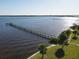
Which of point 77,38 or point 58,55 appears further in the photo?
point 77,38

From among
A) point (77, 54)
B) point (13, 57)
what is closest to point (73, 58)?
point (77, 54)

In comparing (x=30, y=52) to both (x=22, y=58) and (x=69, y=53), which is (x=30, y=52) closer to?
(x=22, y=58)

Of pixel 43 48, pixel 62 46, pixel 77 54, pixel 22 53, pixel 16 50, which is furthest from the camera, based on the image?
pixel 16 50

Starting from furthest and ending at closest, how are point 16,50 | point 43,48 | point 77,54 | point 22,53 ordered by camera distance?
1. point 16,50
2. point 22,53
3. point 77,54
4. point 43,48

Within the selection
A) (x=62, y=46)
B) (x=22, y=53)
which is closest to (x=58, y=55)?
(x=62, y=46)

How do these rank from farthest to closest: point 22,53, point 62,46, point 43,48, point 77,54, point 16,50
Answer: point 16,50, point 22,53, point 62,46, point 77,54, point 43,48

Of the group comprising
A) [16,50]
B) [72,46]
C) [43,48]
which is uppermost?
[43,48]

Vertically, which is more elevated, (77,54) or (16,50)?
(77,54)

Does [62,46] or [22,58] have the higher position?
[62,46]

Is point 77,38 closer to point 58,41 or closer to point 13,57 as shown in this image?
point 58,41
